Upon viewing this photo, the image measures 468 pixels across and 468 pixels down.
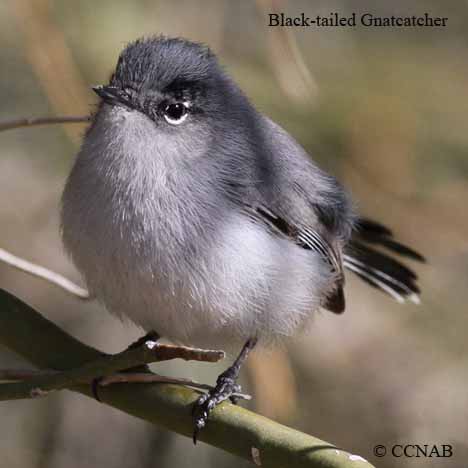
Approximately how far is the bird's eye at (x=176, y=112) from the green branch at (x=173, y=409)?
0.69 m

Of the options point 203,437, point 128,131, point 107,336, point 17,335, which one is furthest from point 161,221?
point 107,336

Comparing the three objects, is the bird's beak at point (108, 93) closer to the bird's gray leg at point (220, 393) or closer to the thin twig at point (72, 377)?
the bird's gray leg at point (220, 393)

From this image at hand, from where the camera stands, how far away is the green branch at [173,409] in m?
1.41

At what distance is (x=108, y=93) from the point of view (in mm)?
2115

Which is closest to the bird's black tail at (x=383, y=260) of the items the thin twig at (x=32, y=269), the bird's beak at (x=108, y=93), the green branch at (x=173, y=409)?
the bird's beak at (x=108, y=93)

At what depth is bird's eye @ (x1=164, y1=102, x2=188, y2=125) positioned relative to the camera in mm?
2225

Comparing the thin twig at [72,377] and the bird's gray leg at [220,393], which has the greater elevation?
the bird's gray leg at [220,393]

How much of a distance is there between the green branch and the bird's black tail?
147cm

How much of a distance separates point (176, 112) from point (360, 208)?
1.30m

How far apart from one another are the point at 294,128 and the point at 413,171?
470 mm

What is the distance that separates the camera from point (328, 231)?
2.78 meters

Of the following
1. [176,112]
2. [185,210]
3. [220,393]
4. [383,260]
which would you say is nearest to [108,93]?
[176,112]

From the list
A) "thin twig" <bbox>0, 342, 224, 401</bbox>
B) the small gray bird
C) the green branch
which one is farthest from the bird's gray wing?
"thin twig" <bbox>0, 342, 224, 401</bbox>

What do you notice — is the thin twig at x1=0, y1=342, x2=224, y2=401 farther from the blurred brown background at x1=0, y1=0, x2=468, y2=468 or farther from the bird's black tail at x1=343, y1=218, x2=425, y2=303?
the bird's black tail at x1=343, y1=218, x2=425, y2=303
